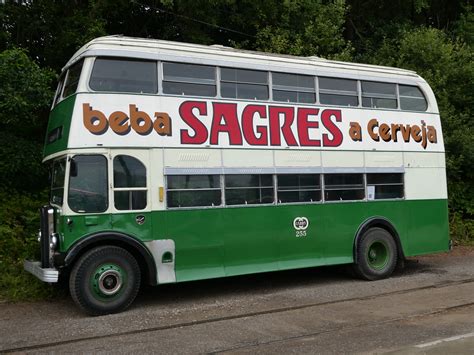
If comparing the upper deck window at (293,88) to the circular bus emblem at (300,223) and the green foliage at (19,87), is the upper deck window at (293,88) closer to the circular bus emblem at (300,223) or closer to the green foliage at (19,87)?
the circular bus emblem at (300,223)

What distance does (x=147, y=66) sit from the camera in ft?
28.1

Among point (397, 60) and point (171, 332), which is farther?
point (397, 60)

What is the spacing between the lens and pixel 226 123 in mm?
9047

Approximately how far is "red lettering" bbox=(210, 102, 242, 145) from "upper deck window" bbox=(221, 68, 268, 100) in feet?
0.76

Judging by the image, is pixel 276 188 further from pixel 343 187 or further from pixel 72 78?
pixel 72 78

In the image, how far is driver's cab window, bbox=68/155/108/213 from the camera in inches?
311

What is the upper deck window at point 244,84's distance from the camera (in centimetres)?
918

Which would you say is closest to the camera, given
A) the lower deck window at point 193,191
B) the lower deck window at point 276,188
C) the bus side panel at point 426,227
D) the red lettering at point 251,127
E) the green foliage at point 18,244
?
the lower deck window at point 193,191

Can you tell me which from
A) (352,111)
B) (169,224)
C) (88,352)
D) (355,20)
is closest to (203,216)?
(169,224)

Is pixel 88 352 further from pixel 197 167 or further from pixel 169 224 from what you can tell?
pixel 197 167

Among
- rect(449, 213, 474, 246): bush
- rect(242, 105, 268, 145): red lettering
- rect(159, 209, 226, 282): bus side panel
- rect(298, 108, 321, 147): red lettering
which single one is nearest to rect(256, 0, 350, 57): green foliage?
rect(298, 108, 321, 147): red lettering

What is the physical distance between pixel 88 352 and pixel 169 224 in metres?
2.64

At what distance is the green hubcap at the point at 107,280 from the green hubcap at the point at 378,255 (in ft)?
16.3

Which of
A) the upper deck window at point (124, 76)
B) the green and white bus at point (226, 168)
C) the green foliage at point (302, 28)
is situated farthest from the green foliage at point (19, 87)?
the green foliage at point (302, 28)
